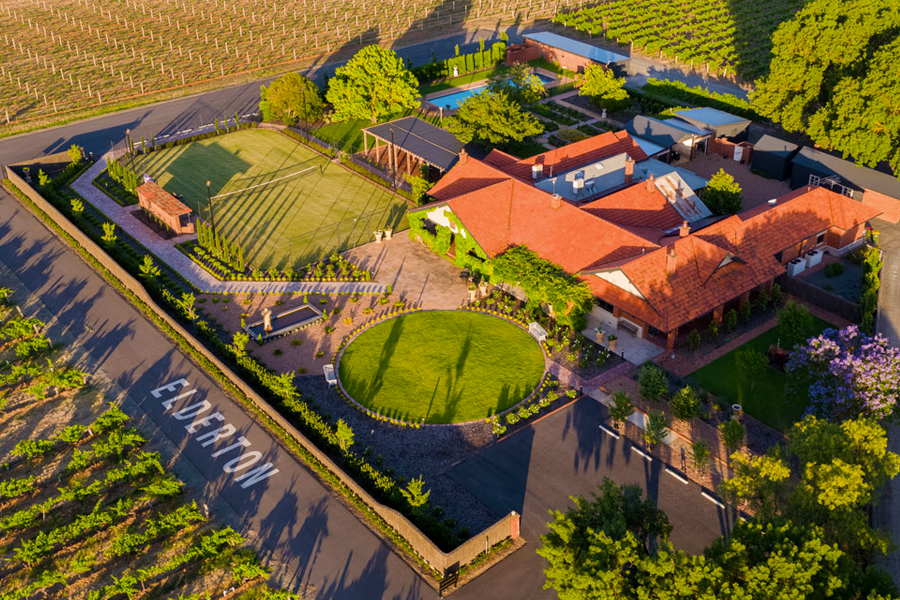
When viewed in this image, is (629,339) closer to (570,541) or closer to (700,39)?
(570,541)

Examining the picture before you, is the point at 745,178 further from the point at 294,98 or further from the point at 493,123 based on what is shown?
the point at 294,98

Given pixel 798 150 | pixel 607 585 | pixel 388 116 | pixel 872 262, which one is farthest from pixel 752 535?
pixel 388 116

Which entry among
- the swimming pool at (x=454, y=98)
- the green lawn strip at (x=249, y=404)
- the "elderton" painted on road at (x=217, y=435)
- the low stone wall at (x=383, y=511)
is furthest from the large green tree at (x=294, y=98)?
the "elderton" painted on road at (x=217, y=435)

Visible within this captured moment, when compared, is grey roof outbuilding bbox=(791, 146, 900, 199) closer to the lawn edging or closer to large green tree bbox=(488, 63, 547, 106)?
large green tree bbox=(488, 63, 547, 106)

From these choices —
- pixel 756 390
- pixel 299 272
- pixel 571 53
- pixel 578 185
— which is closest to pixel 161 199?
pixel 299 272

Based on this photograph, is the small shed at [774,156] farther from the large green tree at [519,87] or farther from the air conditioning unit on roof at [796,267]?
the large green tree at [519,87]

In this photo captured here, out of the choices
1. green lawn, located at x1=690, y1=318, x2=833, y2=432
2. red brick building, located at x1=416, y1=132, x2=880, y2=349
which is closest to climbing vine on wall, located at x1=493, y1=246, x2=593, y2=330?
red brick building, located at x1=416, y1=132, x2=880, y2=349
